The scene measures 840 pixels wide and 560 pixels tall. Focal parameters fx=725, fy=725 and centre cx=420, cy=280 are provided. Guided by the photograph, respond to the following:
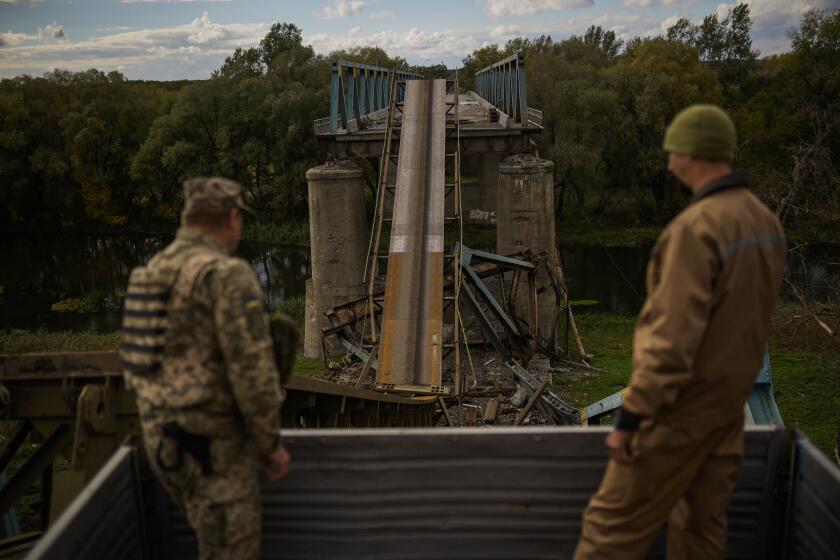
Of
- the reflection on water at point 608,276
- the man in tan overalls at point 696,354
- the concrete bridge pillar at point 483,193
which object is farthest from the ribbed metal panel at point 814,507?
the concrete bridge pillar at point 483,193

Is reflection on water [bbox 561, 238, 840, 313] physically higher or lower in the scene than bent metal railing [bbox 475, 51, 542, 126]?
lower

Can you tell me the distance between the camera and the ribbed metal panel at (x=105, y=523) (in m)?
2.60

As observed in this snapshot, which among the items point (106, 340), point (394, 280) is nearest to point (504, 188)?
point (394, 280)

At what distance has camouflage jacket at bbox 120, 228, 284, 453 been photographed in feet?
8.91

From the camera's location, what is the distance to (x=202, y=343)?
278 centimetres

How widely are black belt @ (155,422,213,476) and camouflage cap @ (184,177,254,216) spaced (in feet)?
2.77

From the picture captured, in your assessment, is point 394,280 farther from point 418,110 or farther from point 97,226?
point 97,226

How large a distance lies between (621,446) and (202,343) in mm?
1646

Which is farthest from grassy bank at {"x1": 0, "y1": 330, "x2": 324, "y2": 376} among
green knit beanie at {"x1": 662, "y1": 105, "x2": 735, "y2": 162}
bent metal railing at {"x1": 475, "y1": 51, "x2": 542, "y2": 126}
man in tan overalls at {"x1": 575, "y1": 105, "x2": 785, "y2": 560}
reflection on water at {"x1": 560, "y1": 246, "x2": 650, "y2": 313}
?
green knit beanie at {"x1": 662, "y1": 105, "x2": 735, "y2": 162}

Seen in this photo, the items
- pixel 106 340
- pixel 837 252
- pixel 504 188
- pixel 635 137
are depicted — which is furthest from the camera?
pixel 635 137

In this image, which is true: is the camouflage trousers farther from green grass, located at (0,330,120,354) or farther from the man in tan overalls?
green grass, located at (0,330,120,354)

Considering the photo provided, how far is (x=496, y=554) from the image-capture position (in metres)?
3.41

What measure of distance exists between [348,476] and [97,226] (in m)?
44.1

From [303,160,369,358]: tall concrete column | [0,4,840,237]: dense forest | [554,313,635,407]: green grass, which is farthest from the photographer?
[0,4,840,237]: dense forest
